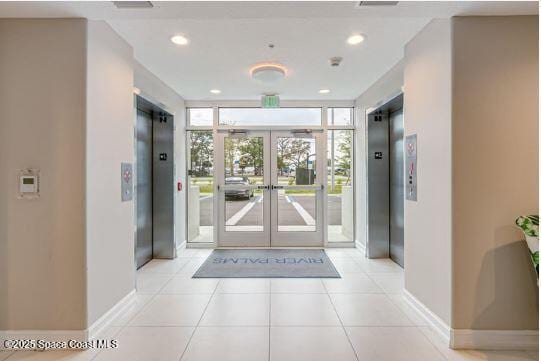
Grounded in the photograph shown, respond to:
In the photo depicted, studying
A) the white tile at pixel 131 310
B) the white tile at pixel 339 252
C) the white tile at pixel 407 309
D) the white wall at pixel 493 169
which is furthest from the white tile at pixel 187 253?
the white wall at pixel 493 169

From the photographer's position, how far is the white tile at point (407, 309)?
277 centimetres

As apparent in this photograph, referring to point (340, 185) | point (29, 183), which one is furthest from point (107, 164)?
point (340, 185)

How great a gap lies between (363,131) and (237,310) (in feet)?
11.4

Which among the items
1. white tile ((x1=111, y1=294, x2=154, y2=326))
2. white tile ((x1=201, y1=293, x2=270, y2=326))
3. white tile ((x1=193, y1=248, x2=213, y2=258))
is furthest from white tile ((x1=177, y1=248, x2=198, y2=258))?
white tile ((x1=201, y1=293, x2=270, y2=326))

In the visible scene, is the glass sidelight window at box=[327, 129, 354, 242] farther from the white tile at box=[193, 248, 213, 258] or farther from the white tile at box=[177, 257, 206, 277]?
the white tile at box=[177, 257, 206, 277]

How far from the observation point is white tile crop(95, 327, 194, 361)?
2.28m

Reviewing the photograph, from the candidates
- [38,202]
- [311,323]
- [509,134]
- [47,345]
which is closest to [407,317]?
[311,323]

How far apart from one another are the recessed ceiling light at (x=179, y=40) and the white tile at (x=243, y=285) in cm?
273

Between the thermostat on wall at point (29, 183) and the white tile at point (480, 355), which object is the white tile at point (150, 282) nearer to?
the thermostat on wall at point (29, 183)

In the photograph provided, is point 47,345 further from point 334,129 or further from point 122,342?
point 334,129

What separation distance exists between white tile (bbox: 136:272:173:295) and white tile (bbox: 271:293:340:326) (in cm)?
142

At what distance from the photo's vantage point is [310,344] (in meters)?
2.41

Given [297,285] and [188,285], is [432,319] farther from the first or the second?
[188,285]

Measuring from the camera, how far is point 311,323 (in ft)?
8.98
